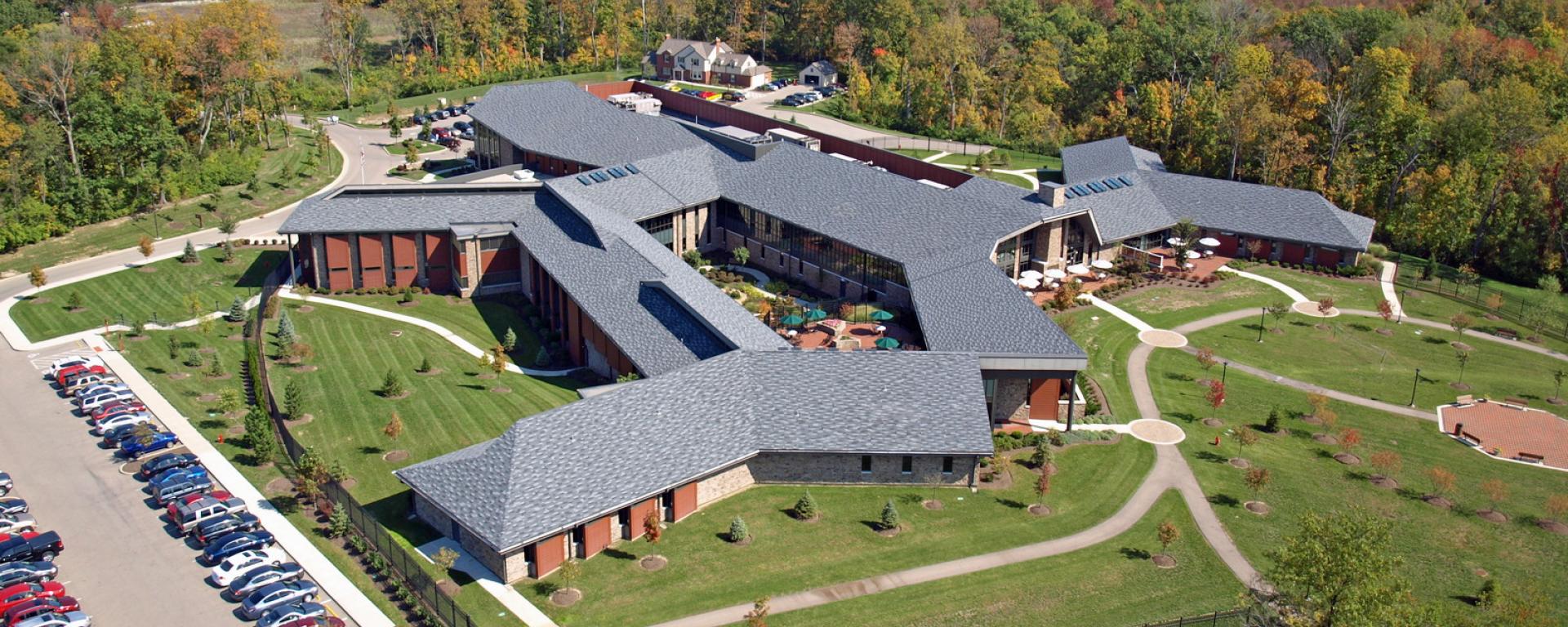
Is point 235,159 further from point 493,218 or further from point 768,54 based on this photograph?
point 768,54

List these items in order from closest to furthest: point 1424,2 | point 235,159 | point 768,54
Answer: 1. point 235,159
2. point 1424,2
3. point 768,54

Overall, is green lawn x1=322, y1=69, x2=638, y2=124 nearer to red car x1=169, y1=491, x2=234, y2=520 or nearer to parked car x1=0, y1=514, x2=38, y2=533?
red car x1=169, y1=491, x2=234, y2=520

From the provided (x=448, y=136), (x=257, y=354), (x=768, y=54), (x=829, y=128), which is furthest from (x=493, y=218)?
(x=768, y=54)

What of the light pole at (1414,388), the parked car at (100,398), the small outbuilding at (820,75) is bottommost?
the parked car at (100,398)

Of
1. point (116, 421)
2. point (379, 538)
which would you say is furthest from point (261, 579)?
point (116, 421)

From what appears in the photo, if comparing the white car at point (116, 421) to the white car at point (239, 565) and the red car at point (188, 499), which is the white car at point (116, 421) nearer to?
the red car at point (188, 499)

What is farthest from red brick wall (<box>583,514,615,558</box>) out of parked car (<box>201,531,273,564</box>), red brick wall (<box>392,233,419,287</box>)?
red brick wall (<box>392,233,419,287</box>)

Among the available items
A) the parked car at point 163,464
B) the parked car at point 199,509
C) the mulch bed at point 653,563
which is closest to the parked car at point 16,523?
the parked car at point 163,464
